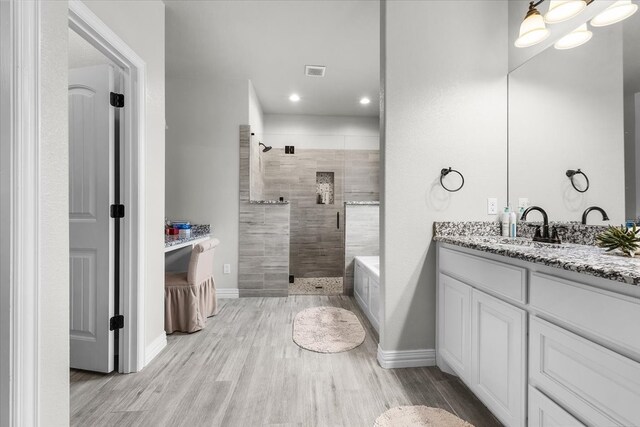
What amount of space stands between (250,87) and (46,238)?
340 cm

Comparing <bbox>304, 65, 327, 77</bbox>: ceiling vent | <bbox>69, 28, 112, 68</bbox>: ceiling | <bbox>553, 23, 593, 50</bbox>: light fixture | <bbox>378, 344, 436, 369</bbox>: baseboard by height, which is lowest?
<bbox>378, 344, 436, 369</bbox>: baseboard

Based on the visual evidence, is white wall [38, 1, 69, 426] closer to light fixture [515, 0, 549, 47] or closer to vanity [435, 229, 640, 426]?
vanity [435, 229, 640, 426]

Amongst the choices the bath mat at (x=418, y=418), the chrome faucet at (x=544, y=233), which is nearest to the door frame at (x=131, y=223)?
the bath mat at (x=418, y=418)

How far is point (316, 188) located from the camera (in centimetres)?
521

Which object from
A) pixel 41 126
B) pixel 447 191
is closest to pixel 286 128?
pixel 447 191

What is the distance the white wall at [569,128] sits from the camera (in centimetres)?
149

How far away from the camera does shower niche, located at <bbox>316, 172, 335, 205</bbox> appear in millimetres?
5227

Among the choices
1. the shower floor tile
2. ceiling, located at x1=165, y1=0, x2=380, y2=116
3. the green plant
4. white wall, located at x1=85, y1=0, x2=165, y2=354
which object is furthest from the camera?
the shower floor tile

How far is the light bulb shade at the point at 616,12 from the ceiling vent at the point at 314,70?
2.54m

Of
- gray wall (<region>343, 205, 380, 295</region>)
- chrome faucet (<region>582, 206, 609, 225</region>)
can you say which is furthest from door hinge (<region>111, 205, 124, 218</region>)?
chrome faucet (<region>582, 206, 609, 225</region>)

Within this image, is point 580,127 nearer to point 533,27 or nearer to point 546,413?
point 533,27

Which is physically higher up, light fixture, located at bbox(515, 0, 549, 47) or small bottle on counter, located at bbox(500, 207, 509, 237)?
light fixture, located at bbox(515, 0, 549, 47)

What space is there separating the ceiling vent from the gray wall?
1675mm

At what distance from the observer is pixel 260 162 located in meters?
4.74
